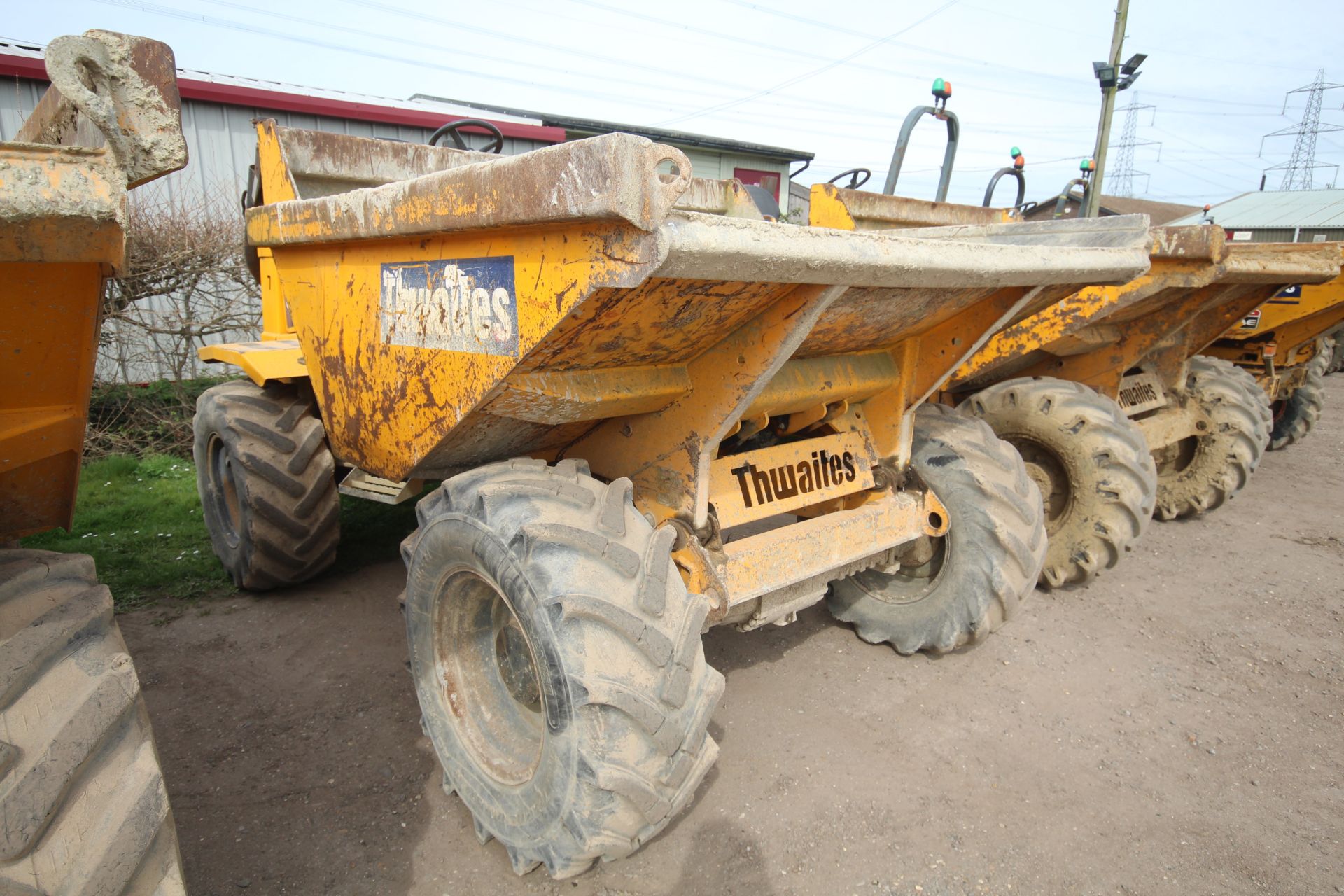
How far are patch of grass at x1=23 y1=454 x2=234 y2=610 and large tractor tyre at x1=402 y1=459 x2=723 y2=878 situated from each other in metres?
2.18

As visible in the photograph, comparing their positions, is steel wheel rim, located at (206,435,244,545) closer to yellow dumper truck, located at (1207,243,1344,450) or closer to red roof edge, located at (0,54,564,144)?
red roof edge, located at (0,54,564,144)

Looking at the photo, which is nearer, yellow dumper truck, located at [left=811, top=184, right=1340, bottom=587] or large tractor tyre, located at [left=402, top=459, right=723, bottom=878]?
large tractor tyre, located at [left=402, top=459, right=723, bottom=878]

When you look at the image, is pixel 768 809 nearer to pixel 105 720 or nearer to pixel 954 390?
pixel 105 720

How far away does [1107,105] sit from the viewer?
28.1 ft

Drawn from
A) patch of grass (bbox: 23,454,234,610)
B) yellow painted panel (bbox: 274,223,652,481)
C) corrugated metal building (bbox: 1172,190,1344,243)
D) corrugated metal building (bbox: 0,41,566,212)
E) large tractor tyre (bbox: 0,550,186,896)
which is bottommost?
patch of grass (bbox: 23,454,234,610)

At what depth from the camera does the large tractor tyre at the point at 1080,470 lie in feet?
12.6

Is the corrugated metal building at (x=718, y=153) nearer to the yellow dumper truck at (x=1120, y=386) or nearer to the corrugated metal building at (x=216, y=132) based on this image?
the corrugated metal building at (x=216, y=132)

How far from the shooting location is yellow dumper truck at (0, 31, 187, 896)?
908 millimetres

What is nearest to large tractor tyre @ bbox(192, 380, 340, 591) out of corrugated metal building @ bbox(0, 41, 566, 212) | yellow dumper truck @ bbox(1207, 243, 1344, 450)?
corrugated metal building @ bbox(0, 41, 566, 212)

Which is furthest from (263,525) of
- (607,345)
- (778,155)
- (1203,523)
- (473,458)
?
(778,155)

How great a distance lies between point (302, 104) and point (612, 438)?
336 inches

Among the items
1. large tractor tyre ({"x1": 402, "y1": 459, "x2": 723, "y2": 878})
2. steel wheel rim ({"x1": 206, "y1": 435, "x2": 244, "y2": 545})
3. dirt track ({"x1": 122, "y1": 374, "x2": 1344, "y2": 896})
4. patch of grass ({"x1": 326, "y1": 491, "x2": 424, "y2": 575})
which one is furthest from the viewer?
patch of grass ({"x1": 326, "y1": 491, "x2": 424, "y2": 575})

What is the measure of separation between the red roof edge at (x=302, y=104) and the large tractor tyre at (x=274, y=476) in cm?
448

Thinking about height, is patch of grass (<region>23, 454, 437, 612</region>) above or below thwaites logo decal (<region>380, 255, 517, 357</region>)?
below
